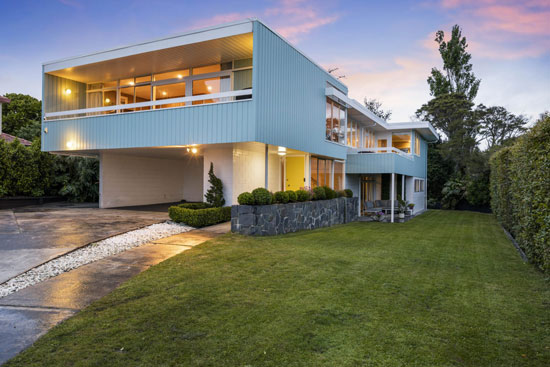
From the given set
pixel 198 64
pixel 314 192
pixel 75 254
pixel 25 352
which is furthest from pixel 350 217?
pixel 25 352

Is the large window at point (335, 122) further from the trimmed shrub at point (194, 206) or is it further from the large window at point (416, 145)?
the large window at point (416, 145)

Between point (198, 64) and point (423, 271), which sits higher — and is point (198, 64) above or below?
above

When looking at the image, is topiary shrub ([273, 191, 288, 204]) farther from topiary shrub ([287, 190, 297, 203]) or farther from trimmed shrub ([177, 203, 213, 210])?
trimmed shrub ([177, 203, 213, 210])

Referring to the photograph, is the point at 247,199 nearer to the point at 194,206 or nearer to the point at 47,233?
the point at 194,206

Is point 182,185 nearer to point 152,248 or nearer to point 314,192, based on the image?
point 314,192

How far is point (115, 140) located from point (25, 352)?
35.8 feet

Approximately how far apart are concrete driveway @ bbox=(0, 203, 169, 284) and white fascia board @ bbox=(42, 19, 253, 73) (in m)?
5.73

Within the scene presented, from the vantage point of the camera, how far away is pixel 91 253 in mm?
7184

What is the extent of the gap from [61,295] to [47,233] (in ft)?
16.0

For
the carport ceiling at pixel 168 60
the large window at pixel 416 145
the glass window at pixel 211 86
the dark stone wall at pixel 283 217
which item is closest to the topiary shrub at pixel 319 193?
the dark stone wall at pixel 283 217

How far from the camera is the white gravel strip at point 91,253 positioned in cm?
543

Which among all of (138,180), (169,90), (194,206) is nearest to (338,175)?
(194,206)

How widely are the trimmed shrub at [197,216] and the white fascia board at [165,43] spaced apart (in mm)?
5296

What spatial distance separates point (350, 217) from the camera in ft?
52.2
